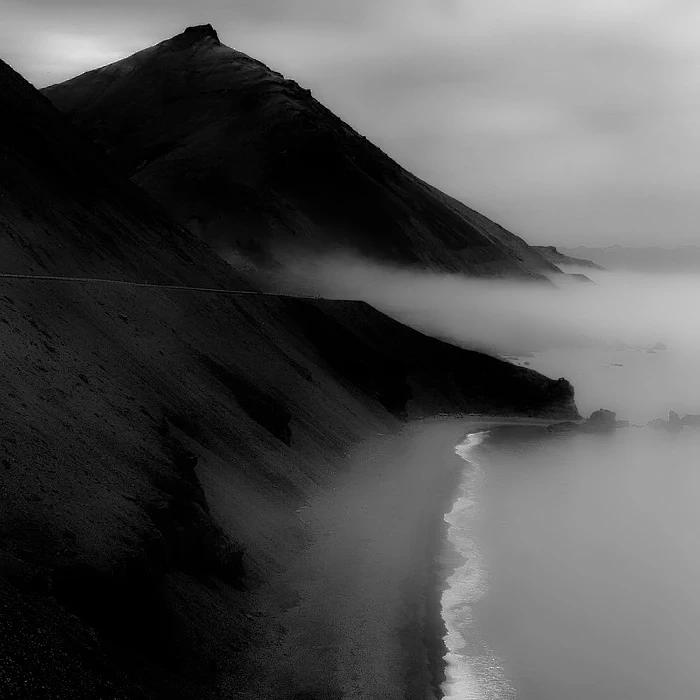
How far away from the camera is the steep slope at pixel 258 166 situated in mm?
137375

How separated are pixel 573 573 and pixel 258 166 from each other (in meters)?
116

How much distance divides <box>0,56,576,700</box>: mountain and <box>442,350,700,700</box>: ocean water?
3181 mm

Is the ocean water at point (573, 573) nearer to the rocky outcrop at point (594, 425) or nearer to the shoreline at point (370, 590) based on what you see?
the shoreline at point (370, 590)

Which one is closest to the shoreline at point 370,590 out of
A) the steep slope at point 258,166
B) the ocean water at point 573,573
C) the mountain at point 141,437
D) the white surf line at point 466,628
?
the white surf line at point 466,628

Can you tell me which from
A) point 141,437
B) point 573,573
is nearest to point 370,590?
point 573,573

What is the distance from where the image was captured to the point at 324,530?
1720 inches

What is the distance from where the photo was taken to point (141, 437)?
3656 centimetres

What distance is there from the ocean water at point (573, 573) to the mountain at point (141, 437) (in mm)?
3181

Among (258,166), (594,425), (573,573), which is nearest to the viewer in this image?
(573,573)

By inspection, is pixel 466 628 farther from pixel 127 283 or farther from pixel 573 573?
pixel 127 283

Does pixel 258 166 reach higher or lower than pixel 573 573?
higher

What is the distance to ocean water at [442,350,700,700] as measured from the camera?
31719 mm

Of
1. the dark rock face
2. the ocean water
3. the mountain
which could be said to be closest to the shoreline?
the mountain

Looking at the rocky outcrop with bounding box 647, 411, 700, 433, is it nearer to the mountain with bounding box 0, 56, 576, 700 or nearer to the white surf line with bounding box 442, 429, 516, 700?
the mountain with bounding box 0, 56, 576, 700
